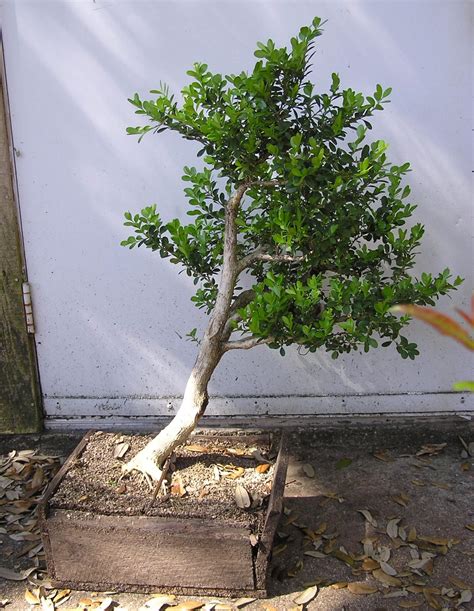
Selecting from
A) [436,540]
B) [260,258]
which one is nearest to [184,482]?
[260,258]

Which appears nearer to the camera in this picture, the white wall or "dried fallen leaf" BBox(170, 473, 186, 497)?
"dried fallen leaf" BBox(170, 473, 186, 497)

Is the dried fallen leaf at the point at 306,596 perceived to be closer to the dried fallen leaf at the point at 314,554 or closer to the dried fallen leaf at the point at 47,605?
the dried fallen leaf at the point at 314,554

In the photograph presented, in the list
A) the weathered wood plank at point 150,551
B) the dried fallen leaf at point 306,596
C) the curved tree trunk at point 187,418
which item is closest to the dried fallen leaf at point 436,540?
the dried fallen leaf at point 306,596

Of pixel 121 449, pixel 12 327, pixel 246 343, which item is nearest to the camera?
pixel 246 343

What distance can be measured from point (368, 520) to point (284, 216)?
1.37 metres

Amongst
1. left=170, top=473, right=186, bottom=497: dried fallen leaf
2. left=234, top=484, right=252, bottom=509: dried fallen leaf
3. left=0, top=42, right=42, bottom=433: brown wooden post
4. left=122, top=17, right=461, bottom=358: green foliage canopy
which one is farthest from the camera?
left=0, top=42, right=42, bottom=433: brown wooden post

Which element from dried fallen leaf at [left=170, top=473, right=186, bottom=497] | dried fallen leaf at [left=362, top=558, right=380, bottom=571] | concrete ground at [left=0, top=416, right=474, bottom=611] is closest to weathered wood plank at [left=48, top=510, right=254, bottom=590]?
concrete ground at [left=0, top=416, right=474, bottom=611]

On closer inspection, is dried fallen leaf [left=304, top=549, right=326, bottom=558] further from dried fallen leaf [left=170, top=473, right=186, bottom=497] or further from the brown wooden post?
the brown wooden post

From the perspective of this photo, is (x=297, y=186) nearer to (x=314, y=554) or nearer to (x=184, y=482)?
(x=184, y=482)

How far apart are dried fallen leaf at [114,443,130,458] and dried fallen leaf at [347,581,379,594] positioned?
3.34 feet

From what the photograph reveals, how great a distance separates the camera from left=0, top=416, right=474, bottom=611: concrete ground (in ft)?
8.64

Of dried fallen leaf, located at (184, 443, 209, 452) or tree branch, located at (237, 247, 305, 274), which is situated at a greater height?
tree branch, located at (237, 247, 305, 274)

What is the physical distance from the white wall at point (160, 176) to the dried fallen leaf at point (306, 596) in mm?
1209

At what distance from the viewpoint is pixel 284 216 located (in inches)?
99.0
